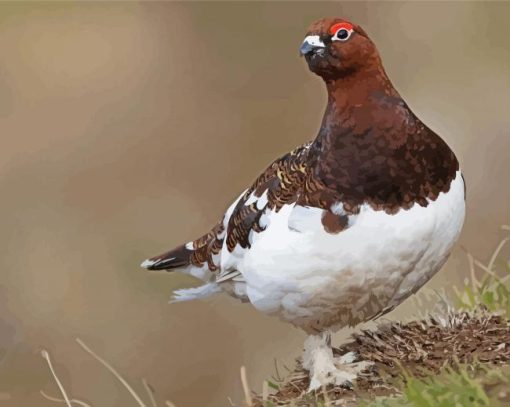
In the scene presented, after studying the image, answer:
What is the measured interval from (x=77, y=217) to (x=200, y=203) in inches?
31.0

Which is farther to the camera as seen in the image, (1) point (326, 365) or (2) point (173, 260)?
(2) point (173, 260)

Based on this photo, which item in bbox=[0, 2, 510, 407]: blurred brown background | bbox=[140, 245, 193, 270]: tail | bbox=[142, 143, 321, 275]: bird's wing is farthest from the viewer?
bbox=[0, 2, 510, 407]: blurred brown background

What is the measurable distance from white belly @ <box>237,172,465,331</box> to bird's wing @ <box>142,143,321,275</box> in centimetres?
4

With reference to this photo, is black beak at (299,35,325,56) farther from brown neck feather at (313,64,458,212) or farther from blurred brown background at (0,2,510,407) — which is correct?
blurred brown background at (0,2,510,407)

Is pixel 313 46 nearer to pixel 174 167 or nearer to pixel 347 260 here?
pixel 347 260

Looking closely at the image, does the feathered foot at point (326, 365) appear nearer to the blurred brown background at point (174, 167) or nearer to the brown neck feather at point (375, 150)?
the brown neck feather at point (375, 150)

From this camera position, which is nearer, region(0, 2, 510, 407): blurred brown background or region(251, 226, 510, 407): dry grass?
region(251, 226, 510, 407): dry grass

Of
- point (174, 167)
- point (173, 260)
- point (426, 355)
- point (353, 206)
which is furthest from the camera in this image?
point (174, 167)

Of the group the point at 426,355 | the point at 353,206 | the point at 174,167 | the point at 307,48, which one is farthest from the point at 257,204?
the point at 174,167

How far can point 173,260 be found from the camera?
311cm

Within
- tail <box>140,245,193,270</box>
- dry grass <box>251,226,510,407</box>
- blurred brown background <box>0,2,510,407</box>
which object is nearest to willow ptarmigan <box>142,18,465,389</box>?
dry grass <box>251,226,510,407</box>

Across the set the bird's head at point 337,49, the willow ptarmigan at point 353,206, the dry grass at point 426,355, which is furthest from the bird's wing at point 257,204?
the dry grass at point 426,355

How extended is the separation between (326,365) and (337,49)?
862 mm

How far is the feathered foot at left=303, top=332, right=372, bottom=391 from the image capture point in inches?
104
